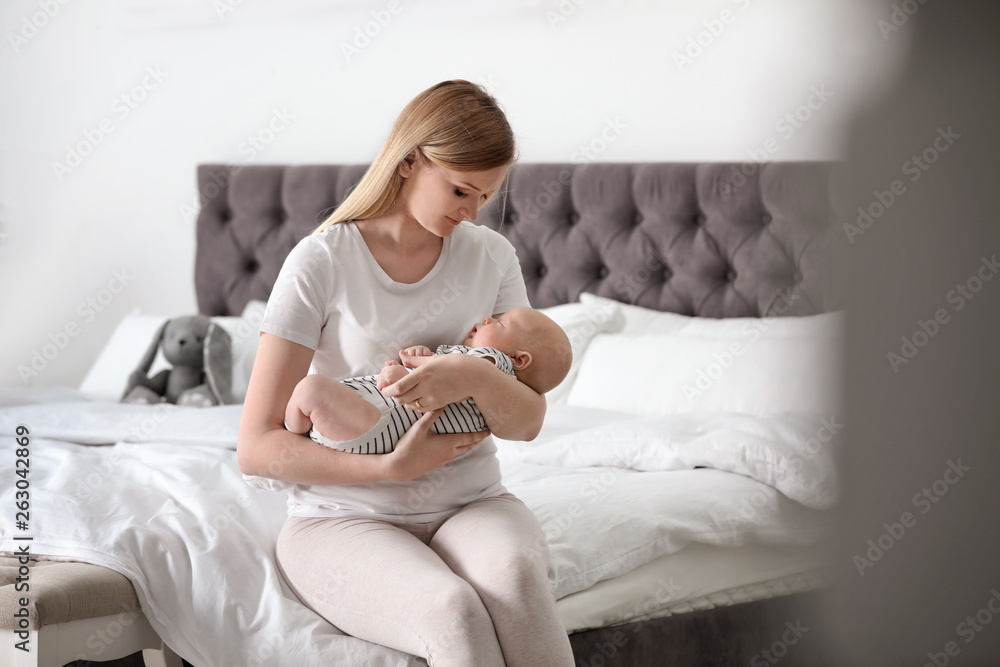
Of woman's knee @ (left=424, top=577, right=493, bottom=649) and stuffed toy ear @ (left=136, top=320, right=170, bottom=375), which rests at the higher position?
woman's knee @ (left=424, top=577, right=493, bottom=649)

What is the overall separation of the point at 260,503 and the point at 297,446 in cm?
35

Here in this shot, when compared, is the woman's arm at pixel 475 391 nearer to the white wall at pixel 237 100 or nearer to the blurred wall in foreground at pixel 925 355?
the blurred wall in foreground at pixel 925 355

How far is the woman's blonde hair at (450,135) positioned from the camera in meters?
1.32

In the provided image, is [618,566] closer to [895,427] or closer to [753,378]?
[753,378]

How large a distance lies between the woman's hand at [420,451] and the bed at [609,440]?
22 cm

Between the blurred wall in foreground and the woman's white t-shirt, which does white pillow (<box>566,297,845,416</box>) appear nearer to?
the woman's white t-shirt

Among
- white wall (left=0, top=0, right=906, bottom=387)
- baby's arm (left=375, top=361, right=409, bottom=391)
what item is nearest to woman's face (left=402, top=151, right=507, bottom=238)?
baby's arm (left=375, top=361, right=409, bottom=391)

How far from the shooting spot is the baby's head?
1368mm

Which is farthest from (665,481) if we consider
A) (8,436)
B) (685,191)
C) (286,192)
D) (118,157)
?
(118,157)

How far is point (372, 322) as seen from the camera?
1340mm

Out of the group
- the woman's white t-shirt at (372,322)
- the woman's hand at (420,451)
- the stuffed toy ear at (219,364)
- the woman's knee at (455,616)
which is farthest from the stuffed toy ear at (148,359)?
the woman's knee at (455,616)

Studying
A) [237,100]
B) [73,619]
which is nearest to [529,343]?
[73,619]

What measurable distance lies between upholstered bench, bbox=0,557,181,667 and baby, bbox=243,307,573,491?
24 cm

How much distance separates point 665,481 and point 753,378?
Result: 50cm
